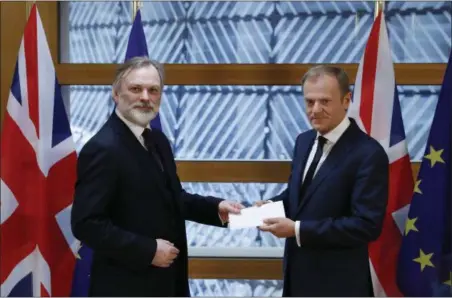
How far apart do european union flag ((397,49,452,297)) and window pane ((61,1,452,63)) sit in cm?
52

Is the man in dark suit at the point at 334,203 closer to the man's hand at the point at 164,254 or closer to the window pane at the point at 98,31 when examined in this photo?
the man's hand at the point at 164,254

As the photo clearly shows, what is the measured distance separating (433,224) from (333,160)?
617 mm

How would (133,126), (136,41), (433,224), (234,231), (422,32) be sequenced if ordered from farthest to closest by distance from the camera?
(234,231)
(422,32)
(136,41)
(433,224)
(133,126)

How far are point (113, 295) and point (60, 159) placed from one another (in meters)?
0.70

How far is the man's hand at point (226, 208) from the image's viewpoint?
1.91 m

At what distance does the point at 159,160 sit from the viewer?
1.78 m

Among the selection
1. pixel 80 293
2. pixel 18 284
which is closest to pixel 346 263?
pixel 80 293

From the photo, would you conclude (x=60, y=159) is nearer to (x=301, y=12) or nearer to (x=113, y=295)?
(x=113, y=295)

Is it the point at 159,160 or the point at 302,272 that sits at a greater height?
the point at 159,160

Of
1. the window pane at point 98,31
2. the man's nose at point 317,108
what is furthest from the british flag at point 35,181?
the man's nose at point 317,108

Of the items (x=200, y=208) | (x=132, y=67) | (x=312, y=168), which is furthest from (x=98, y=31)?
(x=312, y=168)

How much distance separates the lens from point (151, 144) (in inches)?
69.7

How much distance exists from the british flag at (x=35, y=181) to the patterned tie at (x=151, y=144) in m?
0.54

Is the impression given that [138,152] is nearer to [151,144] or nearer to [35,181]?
[151,144]
